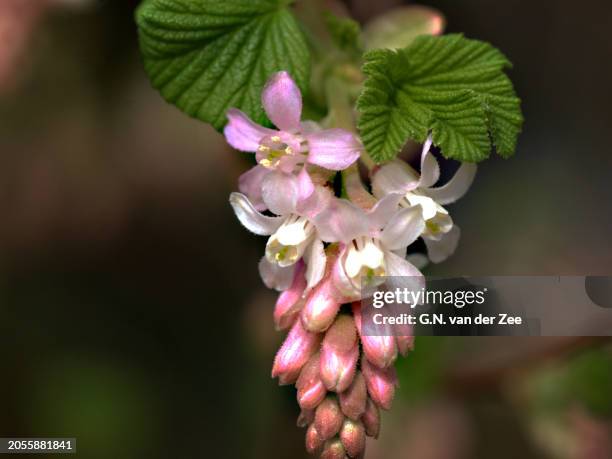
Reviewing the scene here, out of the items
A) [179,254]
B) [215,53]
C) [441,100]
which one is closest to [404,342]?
[441,100]

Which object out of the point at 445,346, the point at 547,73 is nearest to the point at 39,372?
the point at 445,346

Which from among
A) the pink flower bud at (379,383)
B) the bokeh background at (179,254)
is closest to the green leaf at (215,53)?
the pink flower bud at (379,383)

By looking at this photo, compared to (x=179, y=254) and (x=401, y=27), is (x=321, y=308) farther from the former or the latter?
(x=179, y=254)

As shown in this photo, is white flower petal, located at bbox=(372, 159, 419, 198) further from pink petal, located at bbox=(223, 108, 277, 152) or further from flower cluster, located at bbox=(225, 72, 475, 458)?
pink petal, located at bbox=(223, 108, 277, 152)

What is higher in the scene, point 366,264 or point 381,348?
point 366,264

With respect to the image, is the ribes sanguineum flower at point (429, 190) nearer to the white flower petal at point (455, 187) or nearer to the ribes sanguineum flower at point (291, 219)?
the white flower petal at point (455, 187)

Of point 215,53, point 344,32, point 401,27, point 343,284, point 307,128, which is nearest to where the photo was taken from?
point 343,284
